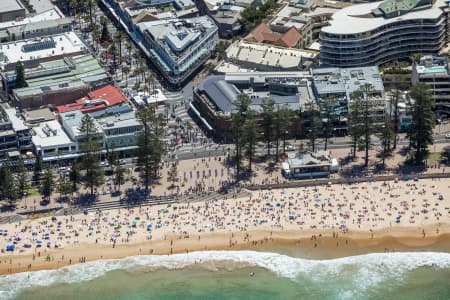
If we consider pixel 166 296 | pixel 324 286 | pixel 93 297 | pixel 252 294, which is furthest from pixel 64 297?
pixel 324 286

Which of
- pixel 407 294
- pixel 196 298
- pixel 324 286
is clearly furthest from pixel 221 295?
pixel 407 294

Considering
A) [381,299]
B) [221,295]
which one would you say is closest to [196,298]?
[221,295]

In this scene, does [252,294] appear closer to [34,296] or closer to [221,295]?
[221,295]

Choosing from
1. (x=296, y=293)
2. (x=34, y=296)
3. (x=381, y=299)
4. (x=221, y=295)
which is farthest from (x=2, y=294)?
(x=381, y=299)

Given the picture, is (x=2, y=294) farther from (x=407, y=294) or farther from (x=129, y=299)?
(x=407, y=294)

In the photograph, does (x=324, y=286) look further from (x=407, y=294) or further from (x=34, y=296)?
(x=34, y=296)

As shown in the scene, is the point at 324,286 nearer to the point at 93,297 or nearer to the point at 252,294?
the point at 252,294
